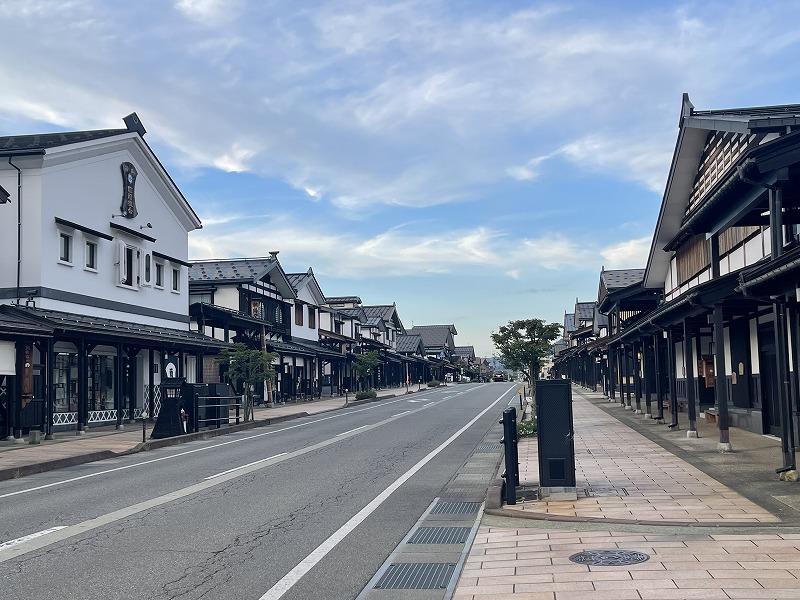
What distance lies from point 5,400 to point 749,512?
2038 cm

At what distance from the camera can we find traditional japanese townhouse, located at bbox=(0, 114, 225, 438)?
76.2ft

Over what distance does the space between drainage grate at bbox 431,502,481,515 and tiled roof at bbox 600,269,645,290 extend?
2976cm

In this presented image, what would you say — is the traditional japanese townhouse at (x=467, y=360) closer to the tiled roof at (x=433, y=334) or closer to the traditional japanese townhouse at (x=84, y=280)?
the tiled roof at (x=433, y=334)

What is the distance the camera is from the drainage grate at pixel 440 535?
8.77m

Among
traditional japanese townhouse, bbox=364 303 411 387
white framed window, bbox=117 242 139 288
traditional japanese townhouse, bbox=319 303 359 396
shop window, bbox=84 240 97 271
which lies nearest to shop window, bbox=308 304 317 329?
traditional japanese townhouse, bbox=319 303 359 396

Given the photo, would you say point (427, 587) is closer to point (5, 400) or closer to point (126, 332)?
point (5, 400)

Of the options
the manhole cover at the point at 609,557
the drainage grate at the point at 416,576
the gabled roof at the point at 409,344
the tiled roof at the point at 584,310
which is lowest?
the drainage grate at the point at 416,576

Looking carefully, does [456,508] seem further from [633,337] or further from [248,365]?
[248,365]

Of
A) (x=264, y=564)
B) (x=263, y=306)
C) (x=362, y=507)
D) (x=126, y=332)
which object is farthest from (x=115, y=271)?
(x=264, y=564)

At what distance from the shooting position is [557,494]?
10.7 meters

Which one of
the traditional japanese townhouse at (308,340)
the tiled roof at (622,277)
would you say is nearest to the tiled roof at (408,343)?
the traditional japanese townhouse at (308,340)

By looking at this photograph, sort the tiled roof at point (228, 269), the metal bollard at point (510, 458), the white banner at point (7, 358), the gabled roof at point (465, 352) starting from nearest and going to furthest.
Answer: the metal bollard at point (510, 458) < the white banner at point (7, 358) < the tiled roof at point (228, 269) < the gabled roof at point (465, 352)

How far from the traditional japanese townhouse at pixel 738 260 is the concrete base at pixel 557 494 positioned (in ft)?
10.8

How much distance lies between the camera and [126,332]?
85.3ft
